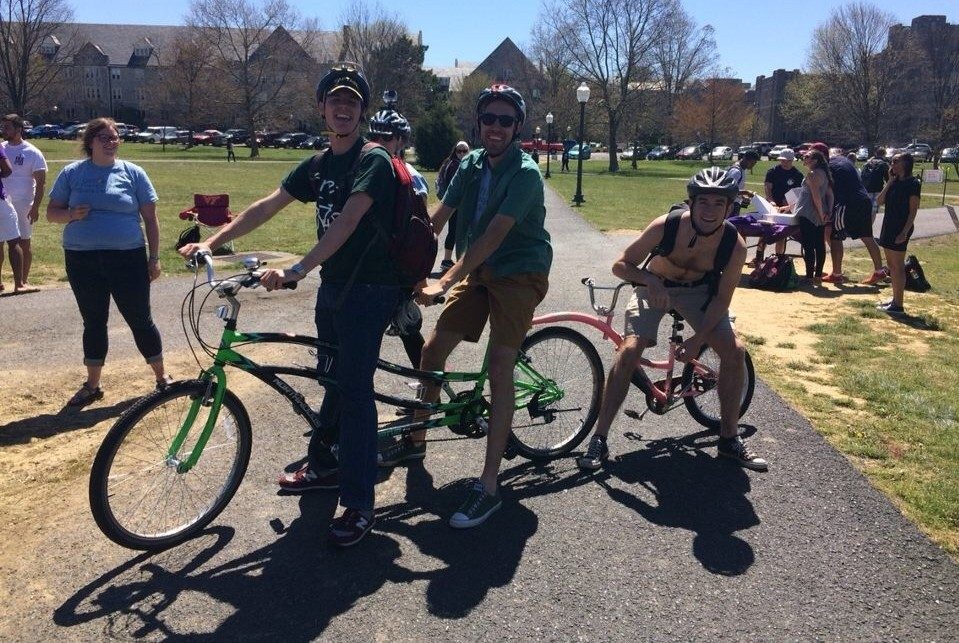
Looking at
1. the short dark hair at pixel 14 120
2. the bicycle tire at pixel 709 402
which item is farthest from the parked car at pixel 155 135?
the bicycle tire at pixel 709 402

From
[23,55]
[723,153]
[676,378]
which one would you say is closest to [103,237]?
[676,378]

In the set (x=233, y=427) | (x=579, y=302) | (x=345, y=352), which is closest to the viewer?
(x=345, y=352)

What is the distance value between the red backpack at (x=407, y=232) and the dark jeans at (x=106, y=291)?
2401 mm

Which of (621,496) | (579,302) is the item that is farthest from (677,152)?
(621,496)

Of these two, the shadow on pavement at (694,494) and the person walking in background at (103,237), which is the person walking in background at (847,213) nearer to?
the shadow on pavement at (694,494)

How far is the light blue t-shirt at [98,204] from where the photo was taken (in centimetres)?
518

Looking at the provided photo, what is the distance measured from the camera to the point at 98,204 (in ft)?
17.1

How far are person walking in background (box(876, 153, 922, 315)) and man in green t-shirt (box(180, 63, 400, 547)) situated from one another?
7.66 m

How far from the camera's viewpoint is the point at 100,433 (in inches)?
193

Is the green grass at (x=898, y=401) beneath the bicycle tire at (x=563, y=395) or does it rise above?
beneath

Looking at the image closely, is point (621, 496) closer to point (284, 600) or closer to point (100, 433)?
point (284, 600)

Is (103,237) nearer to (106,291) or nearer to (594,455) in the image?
(106,291)

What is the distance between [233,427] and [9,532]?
1171mm

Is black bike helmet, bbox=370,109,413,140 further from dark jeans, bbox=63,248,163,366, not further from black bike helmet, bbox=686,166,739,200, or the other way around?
dark jeans, bbox=63,248,163,366
